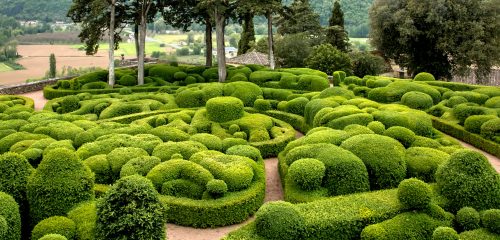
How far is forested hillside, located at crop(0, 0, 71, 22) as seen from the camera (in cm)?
8344

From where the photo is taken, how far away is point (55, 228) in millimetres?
10477

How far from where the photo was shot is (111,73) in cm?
3077

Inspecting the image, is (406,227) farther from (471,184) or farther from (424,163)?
(424,163)

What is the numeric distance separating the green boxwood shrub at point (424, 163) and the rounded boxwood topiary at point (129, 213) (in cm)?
798

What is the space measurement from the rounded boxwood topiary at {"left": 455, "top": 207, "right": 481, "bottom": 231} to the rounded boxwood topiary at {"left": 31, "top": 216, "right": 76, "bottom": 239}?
8.90m

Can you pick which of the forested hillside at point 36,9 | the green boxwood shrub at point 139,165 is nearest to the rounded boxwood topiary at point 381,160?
the green boxwood shrub at point 139,165

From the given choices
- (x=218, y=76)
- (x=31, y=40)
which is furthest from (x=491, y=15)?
(x=31, y=40)

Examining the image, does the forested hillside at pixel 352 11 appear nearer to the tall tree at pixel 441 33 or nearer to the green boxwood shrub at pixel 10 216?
the tall tree at pixel 441 33

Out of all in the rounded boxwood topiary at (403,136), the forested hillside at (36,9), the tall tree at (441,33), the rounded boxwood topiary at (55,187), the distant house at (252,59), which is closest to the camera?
the rounded boxwood topiary at (55,187)

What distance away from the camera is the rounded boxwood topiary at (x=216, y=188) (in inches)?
528

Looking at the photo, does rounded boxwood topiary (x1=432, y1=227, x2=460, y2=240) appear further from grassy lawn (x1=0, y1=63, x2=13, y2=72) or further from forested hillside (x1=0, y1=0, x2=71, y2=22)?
forested hillside (x1=0, y1=0, x2=71, y2=22)

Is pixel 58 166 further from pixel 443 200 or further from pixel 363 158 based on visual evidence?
pixel 443 200

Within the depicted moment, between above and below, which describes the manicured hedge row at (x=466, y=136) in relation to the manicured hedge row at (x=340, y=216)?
above

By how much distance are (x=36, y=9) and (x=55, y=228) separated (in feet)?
276
